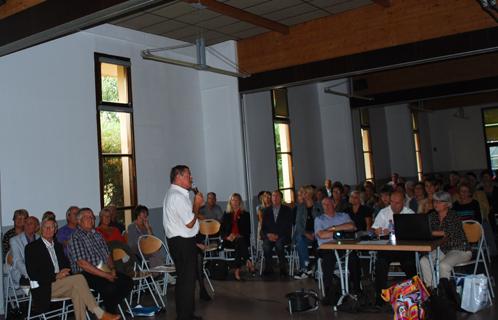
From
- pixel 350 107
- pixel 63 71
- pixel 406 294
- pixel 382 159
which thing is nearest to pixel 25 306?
pixel 63 71

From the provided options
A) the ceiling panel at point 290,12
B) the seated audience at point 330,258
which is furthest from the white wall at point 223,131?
the seated audience at point 330,258

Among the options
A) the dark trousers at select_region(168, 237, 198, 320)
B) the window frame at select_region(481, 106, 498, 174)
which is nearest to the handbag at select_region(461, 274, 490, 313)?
the dark trousers at select_region(168, 237, 198, 320)

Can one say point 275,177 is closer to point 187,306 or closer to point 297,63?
point 297,63

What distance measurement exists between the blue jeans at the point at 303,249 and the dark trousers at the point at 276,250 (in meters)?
0.30

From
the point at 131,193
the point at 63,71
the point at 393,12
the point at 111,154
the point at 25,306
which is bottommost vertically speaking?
the point at 25,306

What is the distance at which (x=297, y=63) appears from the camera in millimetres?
8789

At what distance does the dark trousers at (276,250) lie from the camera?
7.45 m

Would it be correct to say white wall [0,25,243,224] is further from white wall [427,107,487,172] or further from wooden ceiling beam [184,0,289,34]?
white wall [427,107,487,172]

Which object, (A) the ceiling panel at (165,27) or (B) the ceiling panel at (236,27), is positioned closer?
(A) the ceiling panel at (165,27)

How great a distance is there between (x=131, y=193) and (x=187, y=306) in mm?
3819

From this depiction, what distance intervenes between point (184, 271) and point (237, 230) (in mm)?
2905

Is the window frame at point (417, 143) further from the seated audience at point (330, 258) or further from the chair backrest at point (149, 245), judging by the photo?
the chair backrest at point (149, 245)

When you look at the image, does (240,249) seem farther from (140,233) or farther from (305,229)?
(140,233)

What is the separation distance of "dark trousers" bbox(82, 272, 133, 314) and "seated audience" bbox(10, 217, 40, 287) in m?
0.66
